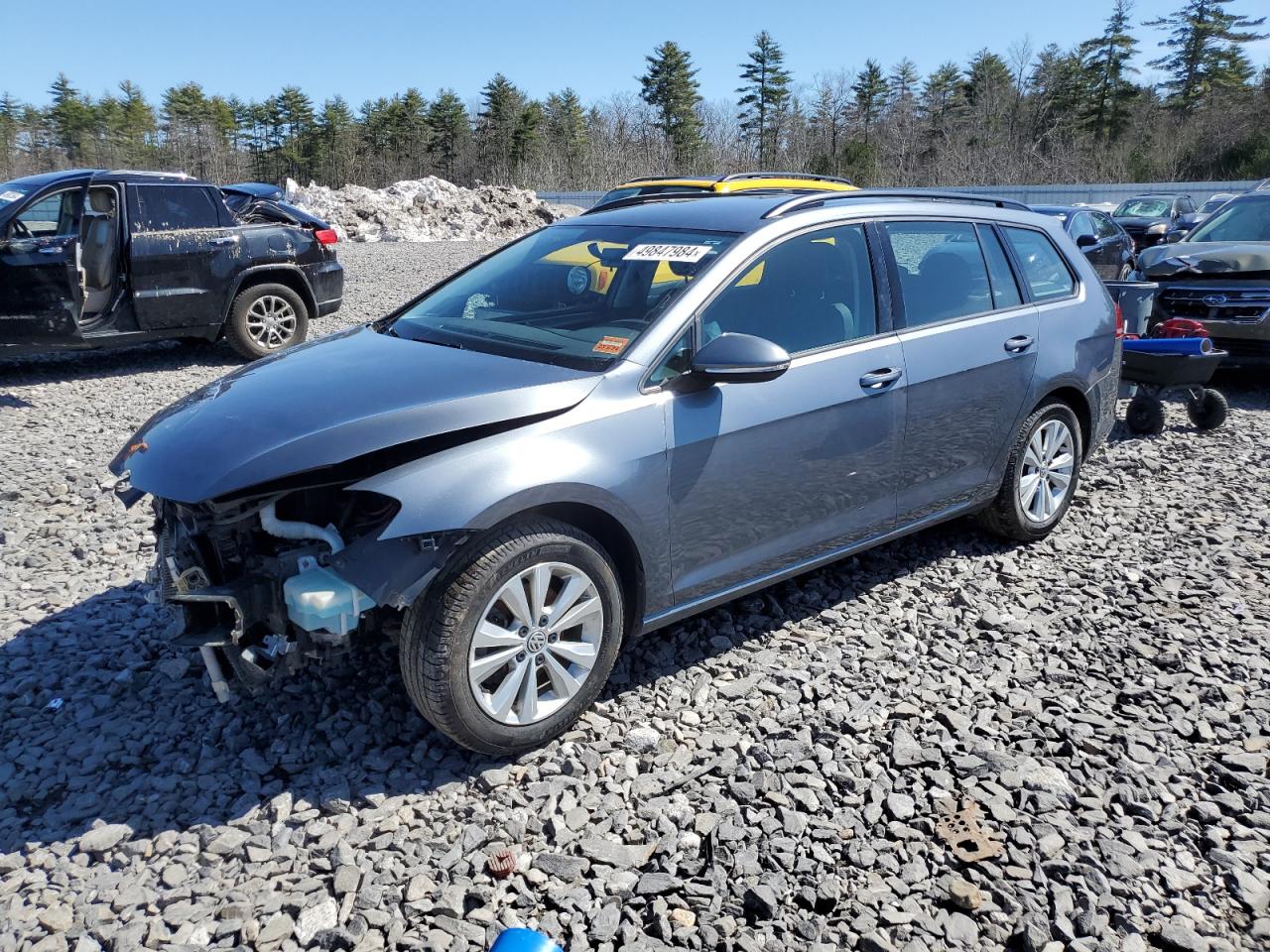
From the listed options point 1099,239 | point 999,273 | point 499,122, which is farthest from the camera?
point 499,122

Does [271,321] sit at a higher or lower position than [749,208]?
lower

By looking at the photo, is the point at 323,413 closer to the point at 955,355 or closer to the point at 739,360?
the point at 739,360

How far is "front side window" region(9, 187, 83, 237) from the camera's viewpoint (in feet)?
28.3

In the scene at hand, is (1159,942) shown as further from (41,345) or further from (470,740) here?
(41,345)

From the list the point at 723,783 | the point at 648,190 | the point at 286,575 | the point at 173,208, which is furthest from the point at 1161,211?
the point at 286,575

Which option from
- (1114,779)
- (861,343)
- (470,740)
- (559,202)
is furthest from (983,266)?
(559,202)

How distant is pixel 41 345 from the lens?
875 centimetres

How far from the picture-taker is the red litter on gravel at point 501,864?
9.37 feet

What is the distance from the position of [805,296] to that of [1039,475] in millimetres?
2014

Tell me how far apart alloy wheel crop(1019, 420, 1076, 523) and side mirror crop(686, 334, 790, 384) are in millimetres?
2216

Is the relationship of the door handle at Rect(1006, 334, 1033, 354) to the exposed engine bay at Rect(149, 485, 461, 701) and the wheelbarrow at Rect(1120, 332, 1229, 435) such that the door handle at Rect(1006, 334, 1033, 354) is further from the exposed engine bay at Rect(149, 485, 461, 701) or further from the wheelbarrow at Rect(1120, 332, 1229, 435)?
the exposed engine bay at Rect(149, 485, 461, 701)

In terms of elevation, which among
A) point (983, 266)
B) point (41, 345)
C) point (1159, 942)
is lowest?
point (1159, 942)

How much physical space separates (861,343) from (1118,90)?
6816 cm

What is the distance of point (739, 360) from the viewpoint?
3467 millimetres
